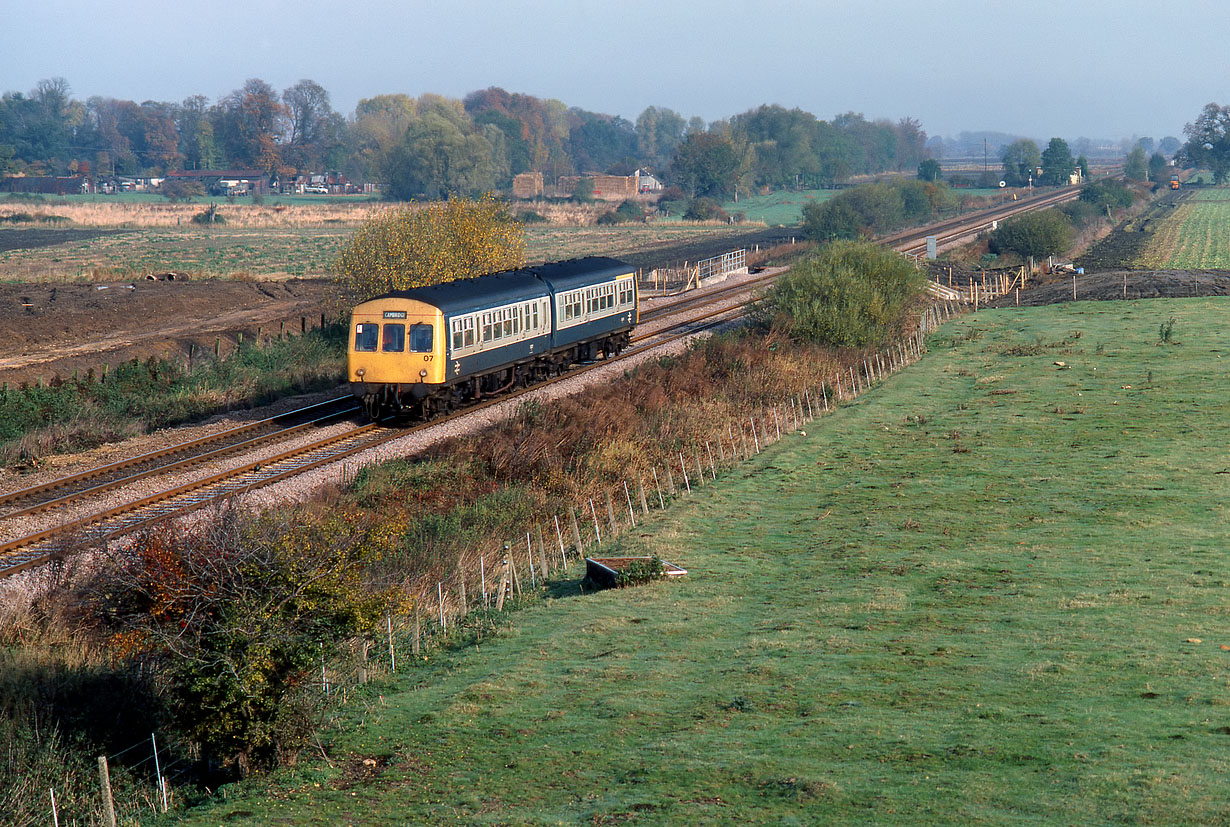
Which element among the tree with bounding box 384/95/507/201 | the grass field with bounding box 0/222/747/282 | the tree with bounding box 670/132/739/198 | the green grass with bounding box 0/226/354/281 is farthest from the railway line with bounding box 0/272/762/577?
the tree with bounding box 670/132/739/198

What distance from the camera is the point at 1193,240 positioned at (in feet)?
361

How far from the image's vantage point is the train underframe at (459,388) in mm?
33625

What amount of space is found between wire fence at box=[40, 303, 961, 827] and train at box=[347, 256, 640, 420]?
5.56m

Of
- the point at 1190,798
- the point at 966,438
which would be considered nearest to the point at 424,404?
the point at 966,438

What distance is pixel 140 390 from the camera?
1480 inches

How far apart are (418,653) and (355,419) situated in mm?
17685

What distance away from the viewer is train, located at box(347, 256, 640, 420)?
110 ft

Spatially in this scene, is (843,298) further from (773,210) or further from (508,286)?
(773,210)

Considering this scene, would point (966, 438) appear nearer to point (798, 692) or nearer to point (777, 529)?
point (777, 529)

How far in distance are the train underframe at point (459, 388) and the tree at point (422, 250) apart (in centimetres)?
876

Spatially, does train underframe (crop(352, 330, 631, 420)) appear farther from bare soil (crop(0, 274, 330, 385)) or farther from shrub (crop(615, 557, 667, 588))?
bare soil (crop(0, 274, 330, 385))

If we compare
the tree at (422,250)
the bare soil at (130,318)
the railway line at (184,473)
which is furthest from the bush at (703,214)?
the railway line at (184,473)

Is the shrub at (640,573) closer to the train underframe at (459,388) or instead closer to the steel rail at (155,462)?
the steel rail at (155,462)

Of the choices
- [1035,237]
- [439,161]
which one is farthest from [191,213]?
[1035,237]
